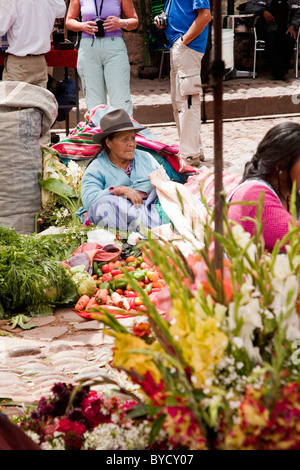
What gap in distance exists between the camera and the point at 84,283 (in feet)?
14.2

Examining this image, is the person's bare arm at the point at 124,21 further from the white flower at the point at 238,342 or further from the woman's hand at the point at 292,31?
the white flower at the point at 238,342

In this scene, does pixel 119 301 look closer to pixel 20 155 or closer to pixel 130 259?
pixel 130 259

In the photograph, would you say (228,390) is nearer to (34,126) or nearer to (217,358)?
(217,358)

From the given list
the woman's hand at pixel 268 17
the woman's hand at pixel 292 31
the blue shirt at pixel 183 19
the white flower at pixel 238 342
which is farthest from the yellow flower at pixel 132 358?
the woman's hand at pixel 268 17

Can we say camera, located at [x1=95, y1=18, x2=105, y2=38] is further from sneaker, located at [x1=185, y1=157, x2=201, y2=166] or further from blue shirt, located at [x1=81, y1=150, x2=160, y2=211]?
blue shirt, located at [x1=81, y1=150, x2=160, y2=211]

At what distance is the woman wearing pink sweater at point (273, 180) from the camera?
3352mm

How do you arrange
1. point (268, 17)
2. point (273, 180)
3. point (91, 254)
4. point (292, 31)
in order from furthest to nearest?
point (268, 17)
point (292, 31)
point (91, 254)
point (273, 180)

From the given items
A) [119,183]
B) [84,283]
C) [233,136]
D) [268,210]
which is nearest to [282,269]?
[268,210]

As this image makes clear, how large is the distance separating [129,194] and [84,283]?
1.01 meters

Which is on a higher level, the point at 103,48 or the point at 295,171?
the point at 103,48

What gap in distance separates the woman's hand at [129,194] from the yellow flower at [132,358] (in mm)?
3580

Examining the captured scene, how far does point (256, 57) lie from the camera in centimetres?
1159

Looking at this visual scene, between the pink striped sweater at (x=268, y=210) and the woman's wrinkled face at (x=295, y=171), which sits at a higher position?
the woman's wrinkled face at (x=295, y=171)

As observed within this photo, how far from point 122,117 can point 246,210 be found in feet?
7.12
